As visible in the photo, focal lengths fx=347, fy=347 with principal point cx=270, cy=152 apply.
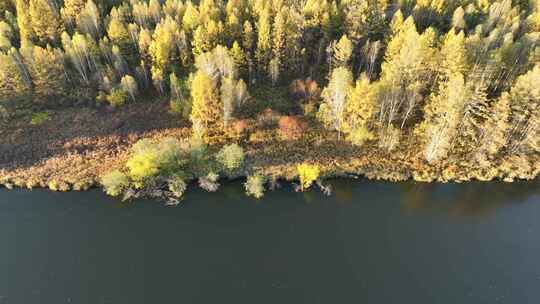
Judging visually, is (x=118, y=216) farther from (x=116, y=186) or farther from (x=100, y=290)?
(x=100, y=290)

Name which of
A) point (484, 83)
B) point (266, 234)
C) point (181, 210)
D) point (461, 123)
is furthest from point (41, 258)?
point (484, 83)

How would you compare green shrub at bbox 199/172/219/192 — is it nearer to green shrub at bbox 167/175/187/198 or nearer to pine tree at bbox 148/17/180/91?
green shrub at bbox 167/175/187/198

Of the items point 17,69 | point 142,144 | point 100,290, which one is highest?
point 17,69

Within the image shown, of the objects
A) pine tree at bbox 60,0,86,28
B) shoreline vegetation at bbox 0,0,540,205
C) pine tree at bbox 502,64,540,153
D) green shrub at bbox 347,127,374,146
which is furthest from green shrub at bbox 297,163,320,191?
pine tree at bbox 60,0,86,28

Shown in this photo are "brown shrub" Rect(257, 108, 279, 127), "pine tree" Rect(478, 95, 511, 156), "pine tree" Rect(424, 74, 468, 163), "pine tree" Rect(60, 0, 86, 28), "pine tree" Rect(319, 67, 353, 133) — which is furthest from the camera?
"pine tree" Rect(60, 0, 86, 28)

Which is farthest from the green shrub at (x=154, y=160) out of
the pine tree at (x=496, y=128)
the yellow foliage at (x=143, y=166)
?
the pine tree at (x=496, y=128)

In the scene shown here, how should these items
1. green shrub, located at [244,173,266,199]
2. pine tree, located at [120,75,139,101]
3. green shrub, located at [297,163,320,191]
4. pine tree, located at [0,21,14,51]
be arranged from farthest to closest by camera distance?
pine tree, located at [0,21,14,51] < pine tree, located at [120,75,139,101] < green shrub, located at [297,163,320,191] < green shrub, located at [244,173,266,199]

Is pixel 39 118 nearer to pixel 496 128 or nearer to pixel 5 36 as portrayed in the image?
pixel 5 36
